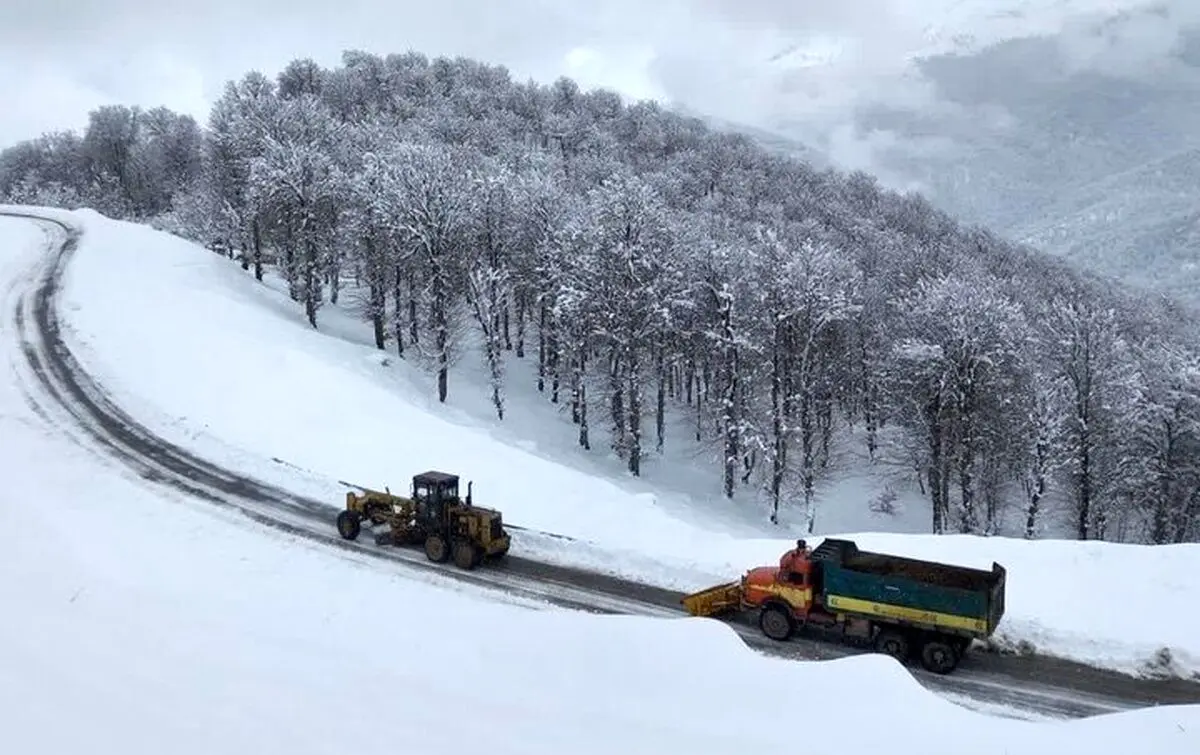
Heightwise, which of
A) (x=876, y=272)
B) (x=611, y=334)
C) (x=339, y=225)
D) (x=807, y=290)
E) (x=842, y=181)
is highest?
(x=842, y=181)

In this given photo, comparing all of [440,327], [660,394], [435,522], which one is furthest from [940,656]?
[440,327]

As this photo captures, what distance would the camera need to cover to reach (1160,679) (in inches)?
637

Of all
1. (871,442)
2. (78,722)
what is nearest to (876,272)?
(871,442)

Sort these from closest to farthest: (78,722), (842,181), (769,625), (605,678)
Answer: (78,722) → (605,678) → (769,625) → (842,181)

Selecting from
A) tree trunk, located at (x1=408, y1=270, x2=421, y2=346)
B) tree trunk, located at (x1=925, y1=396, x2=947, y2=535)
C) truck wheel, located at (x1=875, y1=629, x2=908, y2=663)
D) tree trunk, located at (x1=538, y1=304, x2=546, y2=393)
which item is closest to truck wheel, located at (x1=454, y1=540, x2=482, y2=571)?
truck wheel, located at (x1=875, y1=629, x2=908, y2=663)

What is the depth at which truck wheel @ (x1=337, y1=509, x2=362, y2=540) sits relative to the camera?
69.2 feet

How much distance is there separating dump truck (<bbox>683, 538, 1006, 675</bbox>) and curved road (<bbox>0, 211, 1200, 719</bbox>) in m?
0.45

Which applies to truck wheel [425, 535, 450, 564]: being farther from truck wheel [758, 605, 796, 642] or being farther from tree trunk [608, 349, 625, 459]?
tree trunk [608, 349, 625, 459]

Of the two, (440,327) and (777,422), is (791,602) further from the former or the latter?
(440,327)

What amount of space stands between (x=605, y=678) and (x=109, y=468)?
17.8 metres

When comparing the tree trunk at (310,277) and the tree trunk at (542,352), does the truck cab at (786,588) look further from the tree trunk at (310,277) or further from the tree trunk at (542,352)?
the tree trunk at (310,277)

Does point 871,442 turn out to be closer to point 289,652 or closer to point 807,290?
point 807,290

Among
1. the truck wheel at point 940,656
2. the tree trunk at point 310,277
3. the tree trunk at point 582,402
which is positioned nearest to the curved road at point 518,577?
the truck wheel at point 940,656

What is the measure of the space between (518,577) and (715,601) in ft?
15.7
